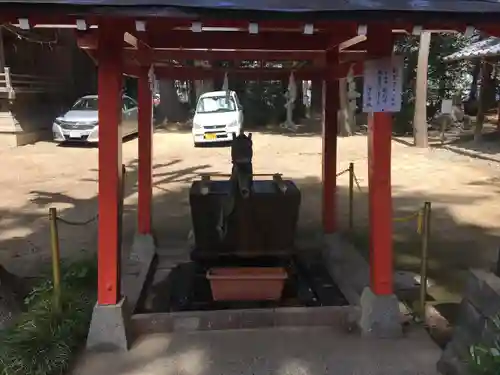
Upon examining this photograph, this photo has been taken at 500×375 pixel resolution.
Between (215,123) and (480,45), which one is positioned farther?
(215,123)

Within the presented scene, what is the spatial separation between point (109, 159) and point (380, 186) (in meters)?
2.37

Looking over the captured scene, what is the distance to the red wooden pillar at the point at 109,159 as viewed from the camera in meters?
4.64

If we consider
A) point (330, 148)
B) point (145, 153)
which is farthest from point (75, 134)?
point (330, 148)

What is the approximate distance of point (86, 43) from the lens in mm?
4727

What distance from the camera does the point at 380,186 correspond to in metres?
5.02

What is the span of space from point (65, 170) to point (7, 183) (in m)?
2.22

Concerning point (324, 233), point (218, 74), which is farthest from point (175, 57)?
point (324, 233)

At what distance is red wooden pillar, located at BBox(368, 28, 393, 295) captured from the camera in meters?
4.90

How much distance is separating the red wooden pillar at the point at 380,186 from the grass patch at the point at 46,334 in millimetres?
2704

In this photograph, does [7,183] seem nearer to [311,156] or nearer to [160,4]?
[311,156]

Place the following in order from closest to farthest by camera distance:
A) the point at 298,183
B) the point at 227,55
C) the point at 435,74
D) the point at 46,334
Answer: the point at 46,334 → the point at 227,55 → the point at 298,183 → the point at 435,74

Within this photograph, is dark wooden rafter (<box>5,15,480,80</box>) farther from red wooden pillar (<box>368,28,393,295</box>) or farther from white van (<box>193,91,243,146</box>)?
white van (<box>193,91,243,146</box>)

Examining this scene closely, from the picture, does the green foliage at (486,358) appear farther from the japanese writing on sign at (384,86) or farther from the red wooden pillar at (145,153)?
the red wooden pillar at (145,153)

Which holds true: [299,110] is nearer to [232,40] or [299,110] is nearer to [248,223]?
[232,40]
